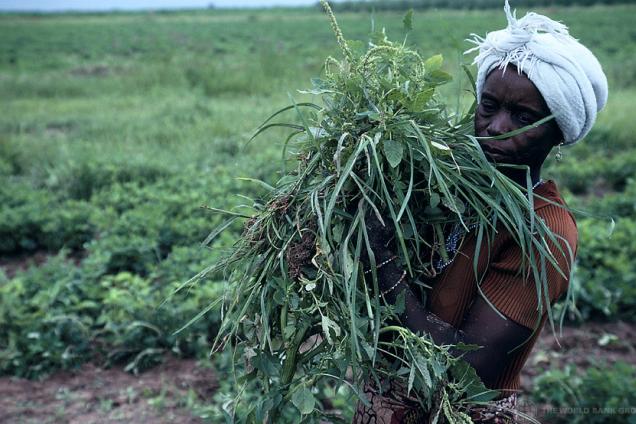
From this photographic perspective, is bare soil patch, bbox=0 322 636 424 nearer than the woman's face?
No

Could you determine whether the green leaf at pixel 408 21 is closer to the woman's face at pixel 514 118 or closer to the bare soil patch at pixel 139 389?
the woman's face at pixel 514 118

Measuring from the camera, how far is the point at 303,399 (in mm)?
1543

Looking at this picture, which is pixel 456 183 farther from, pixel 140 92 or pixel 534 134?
pixel 140 92

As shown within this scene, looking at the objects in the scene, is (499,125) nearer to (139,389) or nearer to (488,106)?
(488,106)

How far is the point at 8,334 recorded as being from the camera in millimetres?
3854

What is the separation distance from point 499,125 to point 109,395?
268cm

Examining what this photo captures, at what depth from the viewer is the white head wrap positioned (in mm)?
1543

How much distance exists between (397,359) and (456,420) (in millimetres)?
177

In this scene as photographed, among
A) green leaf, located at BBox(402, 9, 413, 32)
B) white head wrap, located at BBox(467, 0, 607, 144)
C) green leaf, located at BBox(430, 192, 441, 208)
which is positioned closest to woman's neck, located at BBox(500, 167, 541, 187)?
white head wrap, located at BBox(467, 0, 607, 144)

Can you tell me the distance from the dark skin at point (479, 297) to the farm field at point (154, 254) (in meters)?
0.21

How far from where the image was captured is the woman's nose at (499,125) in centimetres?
159

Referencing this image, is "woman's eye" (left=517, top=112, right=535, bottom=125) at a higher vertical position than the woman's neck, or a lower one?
higher

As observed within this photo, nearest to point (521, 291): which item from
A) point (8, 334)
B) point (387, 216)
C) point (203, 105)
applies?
point (387, 216)

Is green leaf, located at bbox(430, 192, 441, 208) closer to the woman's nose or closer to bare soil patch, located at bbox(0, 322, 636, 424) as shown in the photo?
the woman's nose
